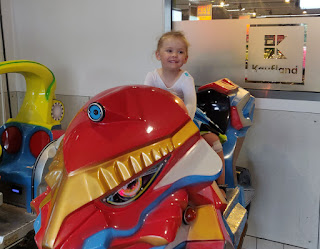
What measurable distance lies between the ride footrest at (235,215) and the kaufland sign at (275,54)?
0.83 m

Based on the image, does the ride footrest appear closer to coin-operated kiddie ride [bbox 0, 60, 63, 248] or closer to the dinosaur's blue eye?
the dinosaur's blue eye

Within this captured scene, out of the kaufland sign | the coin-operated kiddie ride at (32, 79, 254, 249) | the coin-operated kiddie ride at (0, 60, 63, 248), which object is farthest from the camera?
the kaufland sign

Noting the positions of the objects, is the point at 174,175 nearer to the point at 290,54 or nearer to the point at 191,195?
the point at 191,195

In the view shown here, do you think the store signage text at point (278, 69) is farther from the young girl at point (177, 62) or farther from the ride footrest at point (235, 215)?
the ride footrest at point (235, 215)

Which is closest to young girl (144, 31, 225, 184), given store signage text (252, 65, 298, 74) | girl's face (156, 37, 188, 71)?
girl's face (156, 37, 188, 71)

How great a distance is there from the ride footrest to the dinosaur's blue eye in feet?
1.63

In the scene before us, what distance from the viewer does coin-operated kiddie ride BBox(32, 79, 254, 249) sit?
32.4 inches

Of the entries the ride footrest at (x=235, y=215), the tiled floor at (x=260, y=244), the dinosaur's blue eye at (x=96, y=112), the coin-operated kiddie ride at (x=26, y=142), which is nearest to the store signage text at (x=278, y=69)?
the ride footrest at (x=235, y=215)

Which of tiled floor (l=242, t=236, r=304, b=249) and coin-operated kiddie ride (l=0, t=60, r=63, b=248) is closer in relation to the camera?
coin-operated kiddie ride (l=0, t=60, r=63, b=248)

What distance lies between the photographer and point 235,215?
1.28m

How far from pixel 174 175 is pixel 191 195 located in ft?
0.42

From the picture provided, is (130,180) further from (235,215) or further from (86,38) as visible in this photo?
(86,38)

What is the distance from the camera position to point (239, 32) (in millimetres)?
2109

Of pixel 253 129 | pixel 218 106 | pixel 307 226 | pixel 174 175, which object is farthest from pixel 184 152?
pixel 307 226
